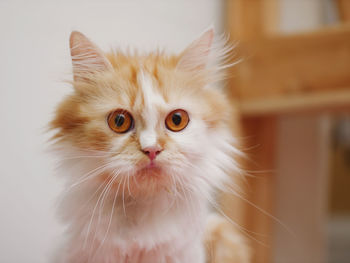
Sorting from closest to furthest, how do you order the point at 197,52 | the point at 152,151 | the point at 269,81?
the point at 152,151 → the point at 197,52 → the point at 269,81

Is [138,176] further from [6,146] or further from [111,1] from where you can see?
[111,1]

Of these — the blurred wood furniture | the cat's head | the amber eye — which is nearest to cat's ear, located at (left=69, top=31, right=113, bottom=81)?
the cat's head

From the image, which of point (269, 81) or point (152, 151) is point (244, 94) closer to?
point (269, 81)

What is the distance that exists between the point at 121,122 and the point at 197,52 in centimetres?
20

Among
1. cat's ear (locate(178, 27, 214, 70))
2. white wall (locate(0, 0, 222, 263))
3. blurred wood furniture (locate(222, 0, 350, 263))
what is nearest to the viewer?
cat's ear (locate(178, 27, 214, 70))

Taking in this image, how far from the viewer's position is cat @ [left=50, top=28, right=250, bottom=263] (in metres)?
0.58

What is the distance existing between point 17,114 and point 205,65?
0.48 m

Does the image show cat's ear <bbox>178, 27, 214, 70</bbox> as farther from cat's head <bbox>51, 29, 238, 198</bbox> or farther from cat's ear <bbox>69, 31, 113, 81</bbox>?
cat's ear <bbox>69, 31, 113, 81</bbox>

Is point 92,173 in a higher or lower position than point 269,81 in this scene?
lower

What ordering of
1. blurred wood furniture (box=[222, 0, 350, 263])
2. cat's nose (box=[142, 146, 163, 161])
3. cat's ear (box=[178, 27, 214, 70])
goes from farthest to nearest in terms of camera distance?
blurred wood furniture (box=[222, 0, 350, 263]), cat's ear (box=[178, 27, 214, 70]), cat's nose (box=[142, 146, 163, 161])

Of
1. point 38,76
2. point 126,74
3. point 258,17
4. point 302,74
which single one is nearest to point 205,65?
point 126,74

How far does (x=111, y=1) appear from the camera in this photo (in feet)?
3.56

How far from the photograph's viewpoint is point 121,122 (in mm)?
585

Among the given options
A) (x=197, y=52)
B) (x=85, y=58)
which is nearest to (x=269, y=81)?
(x=197, y=52)
